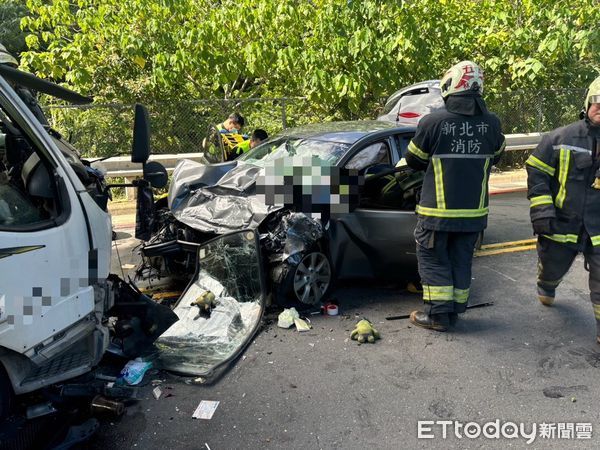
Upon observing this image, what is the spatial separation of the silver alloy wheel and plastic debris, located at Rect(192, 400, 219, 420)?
131 centimetres

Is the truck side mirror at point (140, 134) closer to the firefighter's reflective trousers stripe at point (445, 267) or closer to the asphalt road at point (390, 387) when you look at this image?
the asphalt road at point (390, 387)

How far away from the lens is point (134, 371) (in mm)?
3357

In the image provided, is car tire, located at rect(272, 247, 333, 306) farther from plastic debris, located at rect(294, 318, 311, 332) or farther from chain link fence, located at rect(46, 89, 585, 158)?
chain link fence, located at rect(46, 89, 585, 158)

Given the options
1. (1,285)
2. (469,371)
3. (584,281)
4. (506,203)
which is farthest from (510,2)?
(1,285)

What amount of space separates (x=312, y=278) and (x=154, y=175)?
5.44ft

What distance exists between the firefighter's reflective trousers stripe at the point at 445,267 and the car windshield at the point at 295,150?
1091 mm

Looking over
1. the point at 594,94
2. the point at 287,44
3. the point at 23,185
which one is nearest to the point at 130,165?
the point at 287,44

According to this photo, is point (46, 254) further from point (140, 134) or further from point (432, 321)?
point (432, 321)

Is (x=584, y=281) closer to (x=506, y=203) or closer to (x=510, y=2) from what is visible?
(x=506, y=203)

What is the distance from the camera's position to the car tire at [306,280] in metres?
4.13

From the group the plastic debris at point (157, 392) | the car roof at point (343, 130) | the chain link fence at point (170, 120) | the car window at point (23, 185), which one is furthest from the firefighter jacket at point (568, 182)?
the chain link fence at point (170, 120)

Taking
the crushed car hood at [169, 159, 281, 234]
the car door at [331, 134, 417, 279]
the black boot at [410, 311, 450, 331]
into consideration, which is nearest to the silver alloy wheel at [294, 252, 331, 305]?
the car door at [331, 134, 417, 279]

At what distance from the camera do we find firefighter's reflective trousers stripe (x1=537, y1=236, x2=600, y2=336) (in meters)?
3.74

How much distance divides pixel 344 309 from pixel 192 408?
5.68ft
